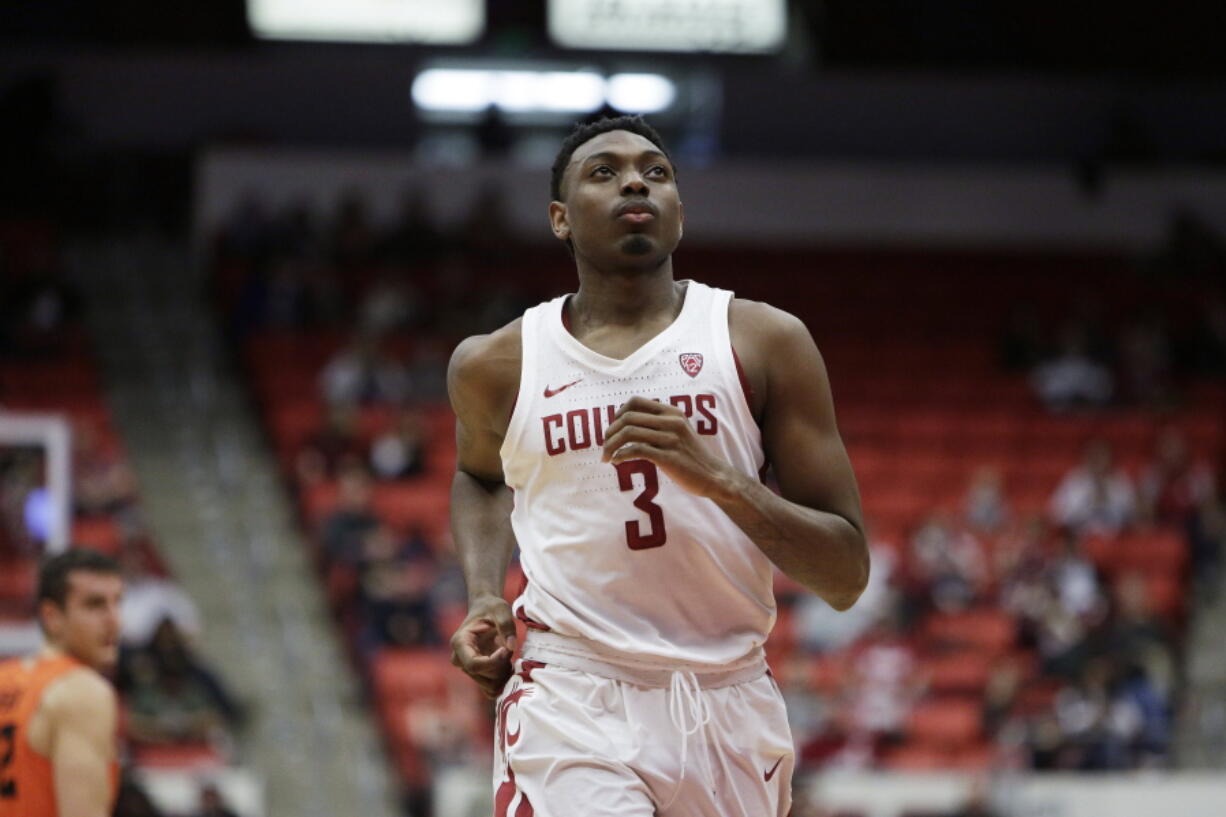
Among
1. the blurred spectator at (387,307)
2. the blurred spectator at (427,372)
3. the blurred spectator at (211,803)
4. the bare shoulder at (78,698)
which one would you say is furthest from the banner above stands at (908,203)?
the bare shoulder at (78,698)

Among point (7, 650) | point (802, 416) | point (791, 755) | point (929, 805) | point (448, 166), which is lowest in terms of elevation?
point (929, 805)

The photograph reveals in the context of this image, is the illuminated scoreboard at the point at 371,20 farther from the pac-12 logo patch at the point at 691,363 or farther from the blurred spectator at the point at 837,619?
the pac-12 logo patch at the point at 691,363

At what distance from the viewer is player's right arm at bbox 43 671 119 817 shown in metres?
5.58

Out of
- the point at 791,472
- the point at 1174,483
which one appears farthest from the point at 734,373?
the point at 1174,483

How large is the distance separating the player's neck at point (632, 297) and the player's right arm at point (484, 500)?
0.21m

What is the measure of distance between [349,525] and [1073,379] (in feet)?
25.4

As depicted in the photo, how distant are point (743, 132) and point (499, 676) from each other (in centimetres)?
1817

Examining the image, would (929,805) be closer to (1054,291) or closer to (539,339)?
(539,339)

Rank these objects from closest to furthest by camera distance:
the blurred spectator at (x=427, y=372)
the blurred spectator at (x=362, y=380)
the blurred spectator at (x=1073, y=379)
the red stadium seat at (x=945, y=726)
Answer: the red stadium seat at (x=945, y=726) < the blurred spectator at (x=362, y=380) < the blurred spectator at (x=427, y=372) < the blurred spectator at (x=1073, y=379)

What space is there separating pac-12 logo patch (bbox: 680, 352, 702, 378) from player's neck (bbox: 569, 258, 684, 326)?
0.17m

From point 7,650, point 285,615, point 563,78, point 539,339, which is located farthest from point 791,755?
point 563,78

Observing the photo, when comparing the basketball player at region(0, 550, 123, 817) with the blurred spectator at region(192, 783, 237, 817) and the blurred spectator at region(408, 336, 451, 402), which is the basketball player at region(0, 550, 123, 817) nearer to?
the blurred spectator at region(192, 783, 237, 817)

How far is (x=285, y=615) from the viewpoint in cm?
1521

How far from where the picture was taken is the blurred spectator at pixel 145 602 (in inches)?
512
